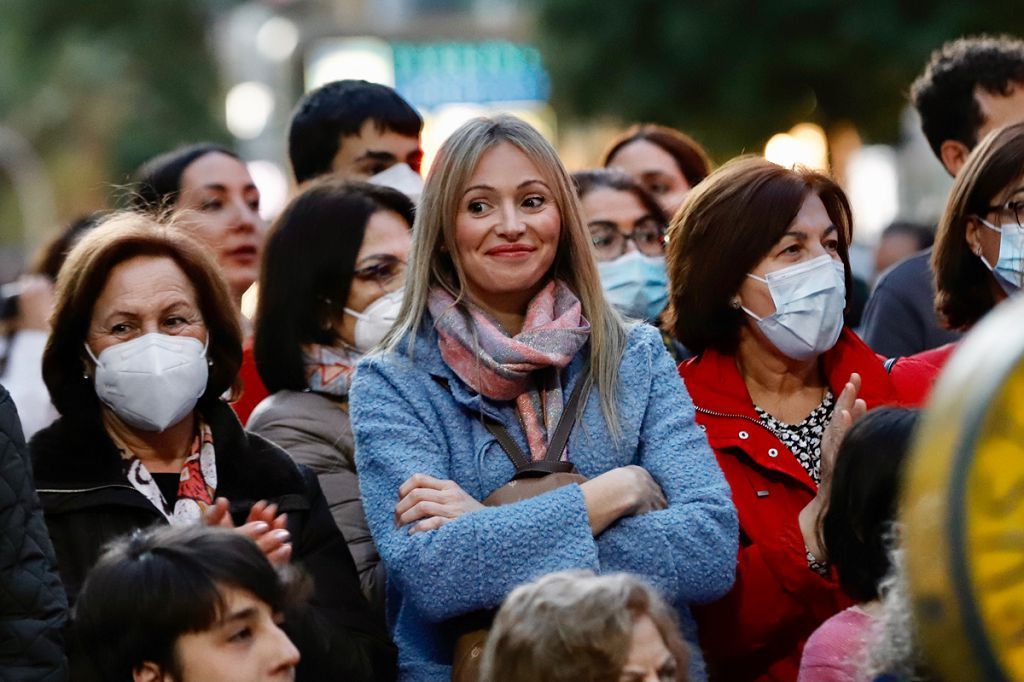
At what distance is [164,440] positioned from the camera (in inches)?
201

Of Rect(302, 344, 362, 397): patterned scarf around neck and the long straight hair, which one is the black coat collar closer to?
the long straight hair

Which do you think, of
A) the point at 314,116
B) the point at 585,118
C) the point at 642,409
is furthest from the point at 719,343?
the point at 585,118

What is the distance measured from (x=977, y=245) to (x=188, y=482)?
8.00 feet

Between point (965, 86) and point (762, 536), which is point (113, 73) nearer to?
point (965, 86)

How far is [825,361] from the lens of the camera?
5.22 meters

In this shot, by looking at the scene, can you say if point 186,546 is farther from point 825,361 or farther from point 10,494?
point 825,361

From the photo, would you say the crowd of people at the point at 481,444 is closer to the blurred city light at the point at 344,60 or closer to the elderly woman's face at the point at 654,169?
the elderly woman's face at the point at 654,169

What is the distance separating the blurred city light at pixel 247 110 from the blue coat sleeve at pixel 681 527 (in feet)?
151

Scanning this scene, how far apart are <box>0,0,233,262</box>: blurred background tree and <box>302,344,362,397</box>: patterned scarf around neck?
4287 cm

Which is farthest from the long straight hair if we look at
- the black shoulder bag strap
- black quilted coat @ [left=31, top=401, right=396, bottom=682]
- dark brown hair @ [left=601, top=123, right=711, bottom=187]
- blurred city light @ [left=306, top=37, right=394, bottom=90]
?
blurred city light @ [left=306, top=37, right=394, bottom=90]

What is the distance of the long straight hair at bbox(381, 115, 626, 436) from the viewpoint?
4.82 m

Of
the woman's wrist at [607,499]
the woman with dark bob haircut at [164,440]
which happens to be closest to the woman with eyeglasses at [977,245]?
the woman's wrist at [607,499]

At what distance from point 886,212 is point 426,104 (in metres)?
8.33

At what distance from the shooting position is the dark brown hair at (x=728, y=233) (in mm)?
5137
